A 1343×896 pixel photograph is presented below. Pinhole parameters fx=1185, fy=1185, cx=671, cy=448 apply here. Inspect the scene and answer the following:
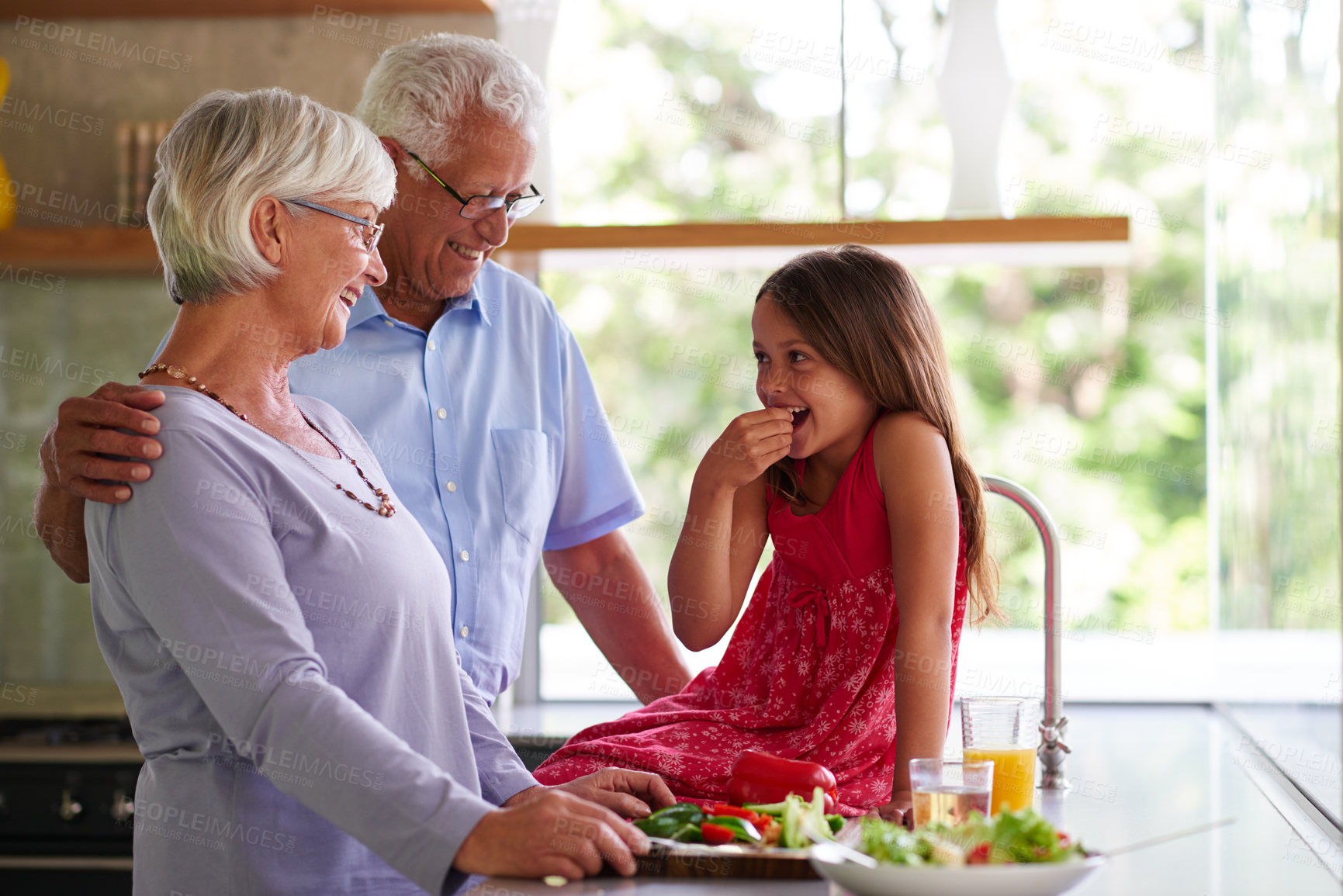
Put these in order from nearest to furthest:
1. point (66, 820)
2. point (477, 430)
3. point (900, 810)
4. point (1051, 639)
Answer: point (900, 810)
point (1051, 639)
point (477, 430)
point (66, 820)

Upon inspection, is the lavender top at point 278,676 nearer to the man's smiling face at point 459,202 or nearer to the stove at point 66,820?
the man's smiling face at point 459,202

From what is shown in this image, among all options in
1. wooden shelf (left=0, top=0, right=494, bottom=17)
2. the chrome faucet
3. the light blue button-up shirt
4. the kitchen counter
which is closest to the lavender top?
the kitchen counter

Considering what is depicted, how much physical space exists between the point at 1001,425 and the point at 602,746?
5.40 meters

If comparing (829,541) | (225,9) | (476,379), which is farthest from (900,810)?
(225,9)

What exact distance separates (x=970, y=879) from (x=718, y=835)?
0.29 meters

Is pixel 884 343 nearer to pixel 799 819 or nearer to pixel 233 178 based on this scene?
pixel 799 819

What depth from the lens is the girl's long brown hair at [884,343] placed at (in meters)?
1.55

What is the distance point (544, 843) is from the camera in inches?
41.4

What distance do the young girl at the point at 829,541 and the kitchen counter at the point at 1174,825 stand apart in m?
0.29

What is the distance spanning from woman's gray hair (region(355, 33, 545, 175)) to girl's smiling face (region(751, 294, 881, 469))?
0.51m

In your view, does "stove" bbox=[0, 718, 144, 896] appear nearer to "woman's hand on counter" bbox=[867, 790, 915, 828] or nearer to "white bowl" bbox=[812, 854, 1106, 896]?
"woman's hand on counter" bbox=[867, 790, 915, 828]

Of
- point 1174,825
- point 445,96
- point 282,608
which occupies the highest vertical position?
point 445,96

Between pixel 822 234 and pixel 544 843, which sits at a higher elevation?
pixel 822 234

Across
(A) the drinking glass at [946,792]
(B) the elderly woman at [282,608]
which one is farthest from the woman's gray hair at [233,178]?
(A) the drinking glass at [946,792]
